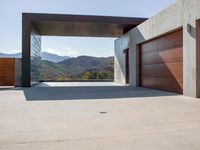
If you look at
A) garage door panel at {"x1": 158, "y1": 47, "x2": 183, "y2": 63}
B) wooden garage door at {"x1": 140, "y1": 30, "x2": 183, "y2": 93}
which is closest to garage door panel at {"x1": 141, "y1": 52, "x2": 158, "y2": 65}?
wooden garage door at {"x1": 140, "y1": 30, "x2": 183, "y2": 93}

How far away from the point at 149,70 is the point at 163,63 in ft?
6.98

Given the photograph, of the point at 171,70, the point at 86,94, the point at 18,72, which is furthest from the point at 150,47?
the point at 18,72

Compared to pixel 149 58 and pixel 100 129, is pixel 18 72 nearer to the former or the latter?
pixel 149 58

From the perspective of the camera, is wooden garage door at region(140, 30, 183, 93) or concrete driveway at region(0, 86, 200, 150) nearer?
concrete driveway at region(0, 86, 200, 150)

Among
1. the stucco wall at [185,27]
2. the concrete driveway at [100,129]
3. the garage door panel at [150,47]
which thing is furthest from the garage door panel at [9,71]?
the concrete driveway at [100,129]

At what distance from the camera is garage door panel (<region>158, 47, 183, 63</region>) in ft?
38.3

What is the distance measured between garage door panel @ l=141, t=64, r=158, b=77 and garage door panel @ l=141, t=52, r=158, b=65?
232 mm

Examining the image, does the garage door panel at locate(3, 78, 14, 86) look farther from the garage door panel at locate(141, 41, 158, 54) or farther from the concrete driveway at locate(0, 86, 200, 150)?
the concrete driveway at locate(0, 86, 200, 150)

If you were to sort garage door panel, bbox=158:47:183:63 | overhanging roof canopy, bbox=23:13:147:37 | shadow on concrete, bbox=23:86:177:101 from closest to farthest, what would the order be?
1. shadow on concrete, bbox=23:86:177:101
2. garage door panel, bbox=158:47:183:63
3. overhanging roof canopy, bbox=23:13:147:37

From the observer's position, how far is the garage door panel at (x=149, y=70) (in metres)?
14.7

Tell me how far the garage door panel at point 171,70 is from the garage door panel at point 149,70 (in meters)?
0.56

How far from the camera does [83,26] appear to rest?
19.2 m

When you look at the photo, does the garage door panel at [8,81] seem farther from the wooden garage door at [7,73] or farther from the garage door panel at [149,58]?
the garage door panel at [149,58]

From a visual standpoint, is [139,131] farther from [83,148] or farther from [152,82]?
[152,82]
